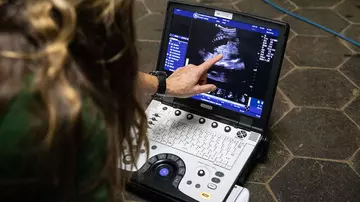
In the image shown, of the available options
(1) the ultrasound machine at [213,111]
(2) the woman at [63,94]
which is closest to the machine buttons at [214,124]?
(1) the ultrasound machine at [213,111]

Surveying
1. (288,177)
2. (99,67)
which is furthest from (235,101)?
(99,67)

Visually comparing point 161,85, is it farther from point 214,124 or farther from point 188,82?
point 214,124

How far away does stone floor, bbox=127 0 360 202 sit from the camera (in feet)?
4.17

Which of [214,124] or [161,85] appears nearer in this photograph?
[161,85]

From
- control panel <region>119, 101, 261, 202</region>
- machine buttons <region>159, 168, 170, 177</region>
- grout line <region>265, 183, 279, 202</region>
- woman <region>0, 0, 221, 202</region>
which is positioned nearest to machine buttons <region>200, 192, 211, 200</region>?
control panel <region>119, 101, 261, 202</region>

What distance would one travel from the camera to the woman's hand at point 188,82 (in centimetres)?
118

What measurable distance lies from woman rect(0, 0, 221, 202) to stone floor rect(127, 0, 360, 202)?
0.64 meters

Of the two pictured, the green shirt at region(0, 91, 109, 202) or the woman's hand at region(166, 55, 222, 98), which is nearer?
the green shirt at region(0, 91, 109, 202)

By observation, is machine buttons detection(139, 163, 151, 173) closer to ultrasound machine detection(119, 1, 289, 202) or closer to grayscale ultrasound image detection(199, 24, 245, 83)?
ultrasound machine detection(119, 1, 289, 202)

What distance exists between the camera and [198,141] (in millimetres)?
1230

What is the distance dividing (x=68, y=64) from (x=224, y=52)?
0.74m

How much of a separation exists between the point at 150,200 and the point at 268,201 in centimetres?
29

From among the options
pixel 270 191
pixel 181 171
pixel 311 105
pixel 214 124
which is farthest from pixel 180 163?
pixel 311 105

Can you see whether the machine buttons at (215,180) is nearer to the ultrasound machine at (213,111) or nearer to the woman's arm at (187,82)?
the ultrasound machine at (213,111)
